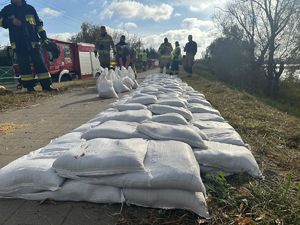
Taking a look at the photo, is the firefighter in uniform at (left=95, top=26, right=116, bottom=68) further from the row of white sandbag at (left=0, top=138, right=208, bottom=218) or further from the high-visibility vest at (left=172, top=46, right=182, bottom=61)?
the row of white sandbag at (left=0, top=138, right=208, bottom=218)

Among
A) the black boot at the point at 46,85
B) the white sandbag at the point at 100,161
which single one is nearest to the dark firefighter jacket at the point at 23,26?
the black boot at the point at 46,85

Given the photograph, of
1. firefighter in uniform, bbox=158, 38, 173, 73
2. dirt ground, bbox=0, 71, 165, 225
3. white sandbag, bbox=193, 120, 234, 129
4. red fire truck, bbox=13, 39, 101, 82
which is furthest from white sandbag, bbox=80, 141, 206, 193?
red fire truck, bbox=13, 39, 101, 82

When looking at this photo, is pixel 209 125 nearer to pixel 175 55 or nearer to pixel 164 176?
pixel 164 176

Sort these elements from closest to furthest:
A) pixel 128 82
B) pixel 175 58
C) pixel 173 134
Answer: pixel 173 134
pixel 128 82
pixel 175 58

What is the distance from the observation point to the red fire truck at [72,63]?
58.3 feet

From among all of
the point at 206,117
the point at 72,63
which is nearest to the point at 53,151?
the point at 206,117

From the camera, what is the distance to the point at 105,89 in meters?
7.36

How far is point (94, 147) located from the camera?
2.21 metres

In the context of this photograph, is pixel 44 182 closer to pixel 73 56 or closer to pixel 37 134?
pixel 37 134

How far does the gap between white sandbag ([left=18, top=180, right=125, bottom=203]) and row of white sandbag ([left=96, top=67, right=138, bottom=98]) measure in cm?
538

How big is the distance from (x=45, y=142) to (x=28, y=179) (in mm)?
1645

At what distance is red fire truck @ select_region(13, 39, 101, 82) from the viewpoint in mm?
17755

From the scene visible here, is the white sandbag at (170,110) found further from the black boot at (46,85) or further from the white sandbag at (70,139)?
the black boot at (46,85)

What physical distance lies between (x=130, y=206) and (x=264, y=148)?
74.6 inches
